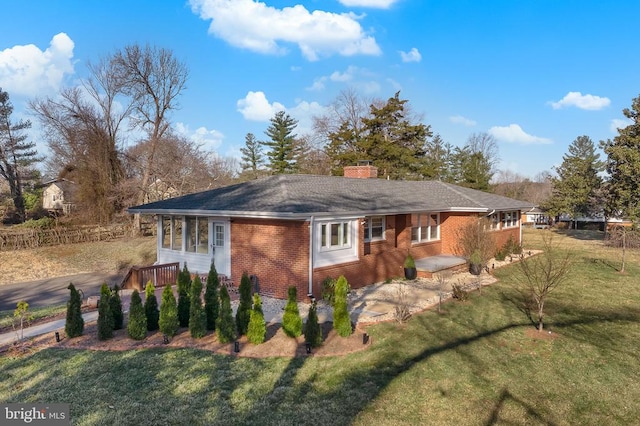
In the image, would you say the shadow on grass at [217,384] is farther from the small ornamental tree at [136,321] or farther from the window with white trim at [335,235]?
the window with white trim at [335,235]

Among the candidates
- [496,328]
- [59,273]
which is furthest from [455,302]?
[59,273]

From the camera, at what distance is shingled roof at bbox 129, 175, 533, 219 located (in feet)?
40.8

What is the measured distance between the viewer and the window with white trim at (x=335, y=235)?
12500 millimetres

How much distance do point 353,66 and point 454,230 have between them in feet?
76.3

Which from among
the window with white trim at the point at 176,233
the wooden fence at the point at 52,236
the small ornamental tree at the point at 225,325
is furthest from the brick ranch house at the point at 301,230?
the wooden fence at the point at 52,236

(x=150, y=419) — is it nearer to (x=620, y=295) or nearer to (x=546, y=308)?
(x=546, y=308)

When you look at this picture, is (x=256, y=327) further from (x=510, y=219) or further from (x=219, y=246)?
(x=510, y=219)

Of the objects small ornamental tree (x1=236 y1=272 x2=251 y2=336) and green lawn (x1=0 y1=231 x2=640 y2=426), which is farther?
small ornamental tree (x1=236 y1=272 x2=251 y2=336)

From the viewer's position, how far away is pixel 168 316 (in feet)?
27.8

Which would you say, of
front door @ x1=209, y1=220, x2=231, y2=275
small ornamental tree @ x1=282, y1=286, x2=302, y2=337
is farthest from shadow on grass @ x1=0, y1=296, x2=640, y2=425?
front door @ x1=209, y1=220, x2=231, y2=275

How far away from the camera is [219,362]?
7.39 m

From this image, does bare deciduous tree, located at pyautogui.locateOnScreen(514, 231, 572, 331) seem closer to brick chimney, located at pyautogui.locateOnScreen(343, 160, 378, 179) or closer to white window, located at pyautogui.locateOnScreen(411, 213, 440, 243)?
white window, located at pyautogui.locateOnScreen(411, 213, 440, 243)

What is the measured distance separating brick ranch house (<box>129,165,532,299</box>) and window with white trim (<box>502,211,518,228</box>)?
4.04 metres

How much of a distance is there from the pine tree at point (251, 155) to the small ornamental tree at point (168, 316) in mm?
53570
